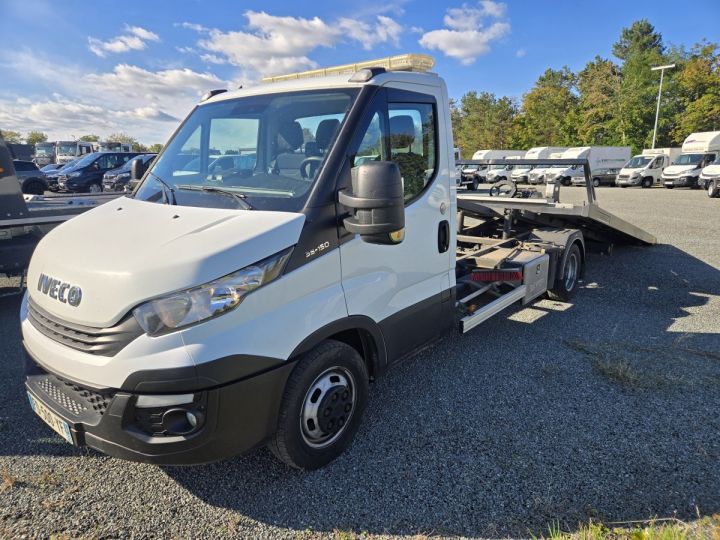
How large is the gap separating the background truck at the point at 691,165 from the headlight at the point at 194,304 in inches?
1194

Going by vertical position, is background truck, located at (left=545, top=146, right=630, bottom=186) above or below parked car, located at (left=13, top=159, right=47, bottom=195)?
above

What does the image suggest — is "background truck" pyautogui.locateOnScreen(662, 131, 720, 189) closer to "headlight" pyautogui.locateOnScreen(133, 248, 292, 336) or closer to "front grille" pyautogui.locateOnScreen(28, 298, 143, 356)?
"headlight" pyautogui.locateOnScreen(133, 248, 292, 336)

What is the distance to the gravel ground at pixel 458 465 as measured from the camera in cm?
255

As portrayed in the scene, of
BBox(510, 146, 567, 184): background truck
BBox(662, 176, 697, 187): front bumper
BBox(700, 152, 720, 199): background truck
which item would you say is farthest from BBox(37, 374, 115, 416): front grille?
BBox(662, 176, 697, 187): front bumper

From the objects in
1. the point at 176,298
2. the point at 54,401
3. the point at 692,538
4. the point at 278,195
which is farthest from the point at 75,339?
the point at 692,538

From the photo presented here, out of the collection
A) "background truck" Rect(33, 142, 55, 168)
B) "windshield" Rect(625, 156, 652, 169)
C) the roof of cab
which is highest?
"background truck" Rect(33, 142, 55, 168)

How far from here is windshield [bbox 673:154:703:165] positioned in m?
27.1

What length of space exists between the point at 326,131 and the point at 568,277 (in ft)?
15.8

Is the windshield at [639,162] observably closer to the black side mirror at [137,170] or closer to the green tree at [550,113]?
the green tree at [550,113]

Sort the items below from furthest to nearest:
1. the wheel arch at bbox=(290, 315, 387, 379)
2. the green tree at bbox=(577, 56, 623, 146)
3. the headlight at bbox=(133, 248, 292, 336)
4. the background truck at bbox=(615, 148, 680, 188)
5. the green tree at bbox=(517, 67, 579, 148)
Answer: the green tree at bbox=(517, 67, 579, 148) < the green tree at bbox=(577, 56, 623, 146) < the background truck at bbox=(615, 148, 680, 188) < the wheel arch at bbox=(290, 315, 387, 379) < the headlight at bbox=(133, 248, 292, 336)

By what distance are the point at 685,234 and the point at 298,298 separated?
11.7 meters

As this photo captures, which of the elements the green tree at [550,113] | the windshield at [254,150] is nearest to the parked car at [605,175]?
the green tree at [550,113]

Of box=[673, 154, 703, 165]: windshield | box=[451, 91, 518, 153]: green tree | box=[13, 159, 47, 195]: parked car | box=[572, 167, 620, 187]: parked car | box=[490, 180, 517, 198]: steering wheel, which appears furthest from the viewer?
box=[451, 91, 518, 153]: green tree

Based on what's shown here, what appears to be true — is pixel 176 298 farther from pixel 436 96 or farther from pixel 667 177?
pixel 667 177
